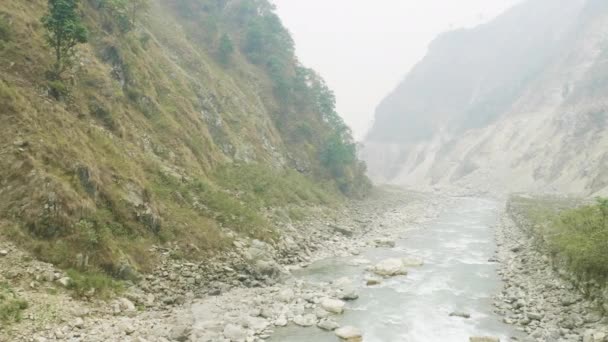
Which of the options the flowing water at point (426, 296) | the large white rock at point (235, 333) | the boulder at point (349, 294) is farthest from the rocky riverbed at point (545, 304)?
the large white rock at point (235, 333)

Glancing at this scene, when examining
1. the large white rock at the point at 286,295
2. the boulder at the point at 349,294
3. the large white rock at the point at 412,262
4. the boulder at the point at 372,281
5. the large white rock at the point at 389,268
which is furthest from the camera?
the large white rock at the point at 412,262

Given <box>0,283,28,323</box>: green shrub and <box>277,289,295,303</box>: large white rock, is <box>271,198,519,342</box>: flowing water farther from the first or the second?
<box>0,283,28,323</box>: green shrub

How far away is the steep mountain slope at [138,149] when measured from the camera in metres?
17.8

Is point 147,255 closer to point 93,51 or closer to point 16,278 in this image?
point 16,278

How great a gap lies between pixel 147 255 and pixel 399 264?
15545mm

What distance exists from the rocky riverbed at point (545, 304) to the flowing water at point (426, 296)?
29.7 inches

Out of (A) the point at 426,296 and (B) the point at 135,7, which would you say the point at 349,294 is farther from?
(B) the point at 135,7

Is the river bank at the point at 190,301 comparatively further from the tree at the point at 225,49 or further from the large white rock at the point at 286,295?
the tree at the point at 225,49

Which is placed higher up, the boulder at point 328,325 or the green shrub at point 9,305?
the green shrub at point 9,305

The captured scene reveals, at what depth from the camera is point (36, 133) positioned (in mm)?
19094

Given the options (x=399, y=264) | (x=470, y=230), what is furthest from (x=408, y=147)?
(x=399, y=264)

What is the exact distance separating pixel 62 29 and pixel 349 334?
20.8 m

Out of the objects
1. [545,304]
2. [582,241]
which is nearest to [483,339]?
[545,304]

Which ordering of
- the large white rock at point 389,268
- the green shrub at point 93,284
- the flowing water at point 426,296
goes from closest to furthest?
the green shrub at point 93,284 → the flowing water at point 426,296 → the large white rock at point 389,268
